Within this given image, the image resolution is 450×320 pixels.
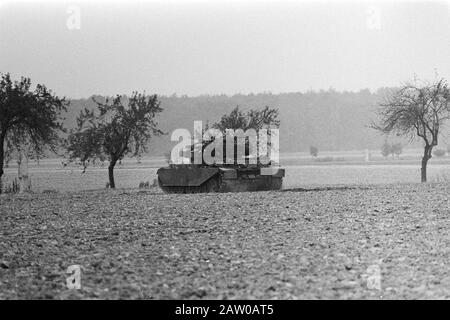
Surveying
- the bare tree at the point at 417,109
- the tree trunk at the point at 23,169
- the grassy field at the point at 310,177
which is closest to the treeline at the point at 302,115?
the grassy field at the point at 310,177

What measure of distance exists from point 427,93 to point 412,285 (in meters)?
26.5

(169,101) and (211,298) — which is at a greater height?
(169,101)

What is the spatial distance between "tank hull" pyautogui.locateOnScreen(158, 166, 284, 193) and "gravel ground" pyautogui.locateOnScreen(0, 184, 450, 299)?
652 cm

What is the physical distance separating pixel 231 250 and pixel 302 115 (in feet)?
371

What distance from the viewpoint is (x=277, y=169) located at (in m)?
28.8

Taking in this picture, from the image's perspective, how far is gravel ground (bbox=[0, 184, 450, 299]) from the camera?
26.3 ft

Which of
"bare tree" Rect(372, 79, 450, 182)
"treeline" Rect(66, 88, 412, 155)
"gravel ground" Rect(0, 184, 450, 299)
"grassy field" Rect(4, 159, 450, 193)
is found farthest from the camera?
"treeline" Rect(66, 88, 412, 155)

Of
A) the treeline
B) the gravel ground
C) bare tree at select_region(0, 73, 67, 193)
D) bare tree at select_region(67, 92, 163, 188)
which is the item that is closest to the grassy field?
bare tree at select_region(67, 92, 163, 188)

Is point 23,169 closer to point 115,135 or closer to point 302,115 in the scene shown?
point 115,135

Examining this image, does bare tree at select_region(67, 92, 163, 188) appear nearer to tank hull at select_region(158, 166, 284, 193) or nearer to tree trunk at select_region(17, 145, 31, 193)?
tree trunk at select_region(17, 145, 31, 193)

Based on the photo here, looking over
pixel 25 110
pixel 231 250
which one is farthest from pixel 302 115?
pixel 231 250

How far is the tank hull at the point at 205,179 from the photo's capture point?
26453 millimetres
